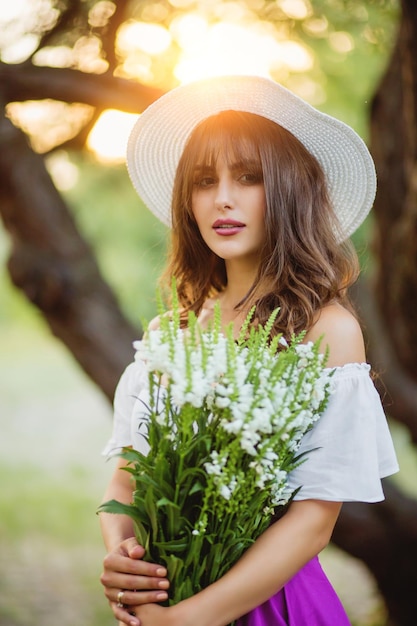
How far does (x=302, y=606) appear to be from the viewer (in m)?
1.94

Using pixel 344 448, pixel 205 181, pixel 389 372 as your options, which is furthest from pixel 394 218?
pixel 344 448

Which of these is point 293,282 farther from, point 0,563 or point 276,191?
point 0,563

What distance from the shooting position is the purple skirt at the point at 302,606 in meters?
1.89

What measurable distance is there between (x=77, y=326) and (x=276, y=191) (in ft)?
6.34

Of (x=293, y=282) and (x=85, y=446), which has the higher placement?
(x=85, y=446)

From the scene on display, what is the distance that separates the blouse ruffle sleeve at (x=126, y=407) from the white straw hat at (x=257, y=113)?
1.87ft

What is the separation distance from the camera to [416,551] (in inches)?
162

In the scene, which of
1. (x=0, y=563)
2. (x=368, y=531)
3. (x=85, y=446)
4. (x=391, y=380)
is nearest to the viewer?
(x=368, y=531)

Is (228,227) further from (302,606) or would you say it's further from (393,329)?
(393,329)

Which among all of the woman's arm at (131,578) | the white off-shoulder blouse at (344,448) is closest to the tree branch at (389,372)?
the white off-shoulder blouse at (344,448)

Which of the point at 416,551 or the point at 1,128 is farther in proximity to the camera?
the point at 416,551

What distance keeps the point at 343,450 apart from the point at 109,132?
10.1 feet

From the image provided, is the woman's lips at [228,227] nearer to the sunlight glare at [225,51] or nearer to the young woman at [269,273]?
the young woman at [269,273]

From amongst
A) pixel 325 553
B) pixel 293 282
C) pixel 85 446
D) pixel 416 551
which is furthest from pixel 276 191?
pixel 85 446
